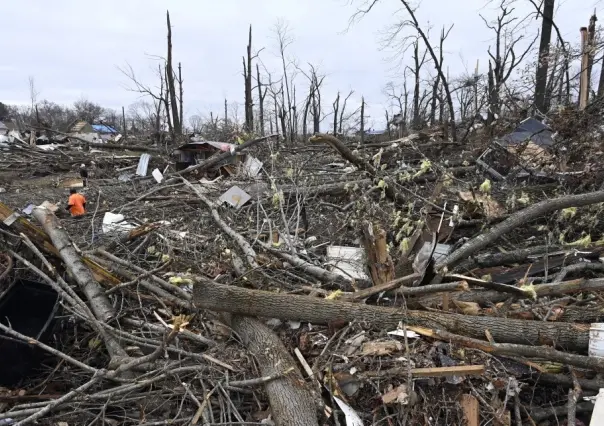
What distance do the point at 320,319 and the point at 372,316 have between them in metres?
0.35

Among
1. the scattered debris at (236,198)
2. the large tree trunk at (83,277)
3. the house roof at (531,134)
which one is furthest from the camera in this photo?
the house roof at (531,134)

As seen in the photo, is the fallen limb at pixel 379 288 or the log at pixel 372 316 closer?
the log at pixel 372 316

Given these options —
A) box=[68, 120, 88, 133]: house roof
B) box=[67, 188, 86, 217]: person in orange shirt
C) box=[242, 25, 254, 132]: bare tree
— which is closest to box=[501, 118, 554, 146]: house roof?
box=[67, 188, 86, 217]: person in orange shirt

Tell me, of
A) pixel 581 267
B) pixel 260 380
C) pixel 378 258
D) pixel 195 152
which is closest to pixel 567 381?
pixel 378 258

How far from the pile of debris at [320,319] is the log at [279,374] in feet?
0.04

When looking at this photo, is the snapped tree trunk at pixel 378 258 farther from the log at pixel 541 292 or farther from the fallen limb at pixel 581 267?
the fallen limb at pixel 581 267

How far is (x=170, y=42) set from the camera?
68.1ft

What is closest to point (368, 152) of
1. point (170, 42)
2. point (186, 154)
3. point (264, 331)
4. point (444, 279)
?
point (186, 154)

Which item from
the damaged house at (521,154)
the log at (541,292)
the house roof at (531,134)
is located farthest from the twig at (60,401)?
the house roof at (531,134)

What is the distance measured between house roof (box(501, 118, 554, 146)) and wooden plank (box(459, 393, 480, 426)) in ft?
18.8

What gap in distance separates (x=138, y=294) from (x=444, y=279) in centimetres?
243

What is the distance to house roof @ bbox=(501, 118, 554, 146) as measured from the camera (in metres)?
7.13

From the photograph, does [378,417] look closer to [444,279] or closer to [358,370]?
[358,370]

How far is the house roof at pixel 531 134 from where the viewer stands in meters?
7.13
